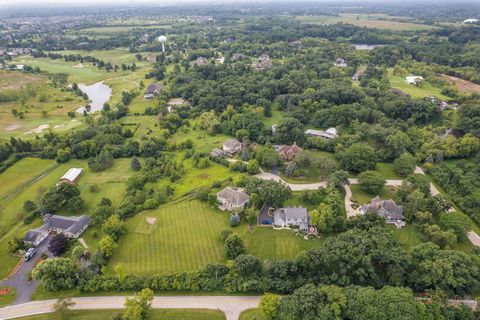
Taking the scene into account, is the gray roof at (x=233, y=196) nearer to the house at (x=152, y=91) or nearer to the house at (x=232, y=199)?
the house at (x=232, y=199)

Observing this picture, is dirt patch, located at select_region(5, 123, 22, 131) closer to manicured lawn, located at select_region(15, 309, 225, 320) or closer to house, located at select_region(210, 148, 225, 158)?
house, located at select_region(210, 148, 225, 158)

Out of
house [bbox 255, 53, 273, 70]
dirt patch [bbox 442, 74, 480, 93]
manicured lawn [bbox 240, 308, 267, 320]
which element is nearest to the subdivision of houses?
manicured lawn [bbox 240, 308, 267, 320]

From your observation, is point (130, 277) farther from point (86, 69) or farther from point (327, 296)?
point (86, 69)

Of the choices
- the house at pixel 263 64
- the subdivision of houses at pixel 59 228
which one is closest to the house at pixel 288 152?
the subdivision of houses at pixel 59 228

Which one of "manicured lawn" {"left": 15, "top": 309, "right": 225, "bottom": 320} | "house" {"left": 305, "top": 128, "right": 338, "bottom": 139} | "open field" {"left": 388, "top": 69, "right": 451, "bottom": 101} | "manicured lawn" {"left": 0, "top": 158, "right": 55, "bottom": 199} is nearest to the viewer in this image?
"manicured lawn" {"left": 15, "top": 309, "right": 225, "bottom": 320}

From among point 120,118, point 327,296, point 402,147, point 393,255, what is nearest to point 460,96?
point 402,147
